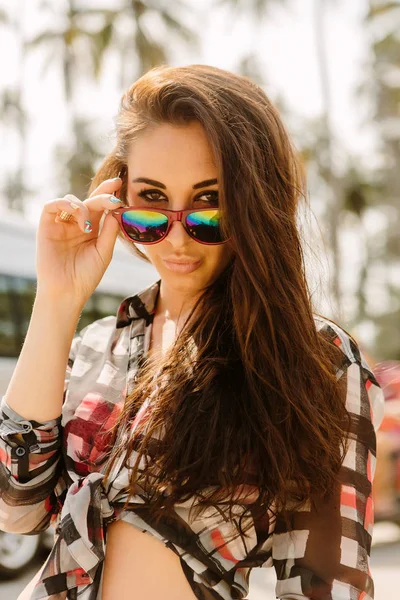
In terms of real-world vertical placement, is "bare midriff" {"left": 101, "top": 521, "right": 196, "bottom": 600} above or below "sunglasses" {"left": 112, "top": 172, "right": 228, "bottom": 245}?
below

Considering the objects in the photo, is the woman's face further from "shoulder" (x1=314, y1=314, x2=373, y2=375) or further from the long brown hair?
"shoulder" (x1=314, y1=314, x2=373, y2=375)

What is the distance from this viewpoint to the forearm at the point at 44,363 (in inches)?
72.5

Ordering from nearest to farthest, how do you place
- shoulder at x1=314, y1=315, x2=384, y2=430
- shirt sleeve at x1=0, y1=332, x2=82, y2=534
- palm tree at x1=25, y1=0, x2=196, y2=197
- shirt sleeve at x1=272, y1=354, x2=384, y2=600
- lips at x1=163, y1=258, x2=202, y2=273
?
shirt sleeve at x1=272, y1=354, x2=384, y2=600, shoulder at x1=314, y1=315, x2=384, y2=430, shirt sleeve at x1=0, y1=332, x2=82, y2=534, lips at x1=163, y1=258, x2=202, y2=273, palm tree at x1=25, y1=0, x2=196, y2=197

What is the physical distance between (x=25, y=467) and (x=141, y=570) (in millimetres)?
374

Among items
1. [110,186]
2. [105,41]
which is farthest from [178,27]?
[110,186]

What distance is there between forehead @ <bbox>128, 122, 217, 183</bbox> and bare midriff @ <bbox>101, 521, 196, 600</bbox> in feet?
2.57

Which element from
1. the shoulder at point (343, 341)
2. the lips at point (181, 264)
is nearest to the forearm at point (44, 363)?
the lips at point (181, 264)

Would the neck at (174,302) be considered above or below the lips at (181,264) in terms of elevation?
below

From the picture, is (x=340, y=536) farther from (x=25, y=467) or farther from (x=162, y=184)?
(x=162, y=184)

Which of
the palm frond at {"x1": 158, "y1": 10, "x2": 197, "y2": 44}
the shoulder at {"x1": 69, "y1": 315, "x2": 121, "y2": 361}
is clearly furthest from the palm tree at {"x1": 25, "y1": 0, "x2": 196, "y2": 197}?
the shoulder at {"x1": 69, "y1": 315, "x2": 121, "y2": 361}

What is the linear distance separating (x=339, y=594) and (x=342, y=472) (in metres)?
0.23

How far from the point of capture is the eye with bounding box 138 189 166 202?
1.92m

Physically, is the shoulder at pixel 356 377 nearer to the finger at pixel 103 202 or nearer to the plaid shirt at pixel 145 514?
the plaid shirt at pixel 145 514

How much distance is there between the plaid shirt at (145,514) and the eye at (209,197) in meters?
0.36
